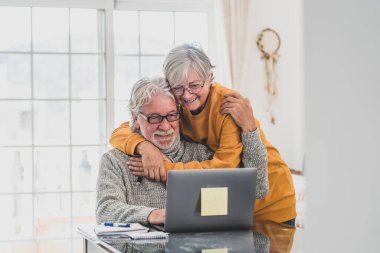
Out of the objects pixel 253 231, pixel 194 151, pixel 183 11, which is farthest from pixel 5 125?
pixel 253 231

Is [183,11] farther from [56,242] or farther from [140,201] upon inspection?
[140,201]

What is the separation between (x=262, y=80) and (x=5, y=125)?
2032 millimetres

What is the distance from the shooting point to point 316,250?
286 mm

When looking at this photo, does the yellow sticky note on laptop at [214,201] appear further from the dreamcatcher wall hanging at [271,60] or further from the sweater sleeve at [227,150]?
the dreamcatcher wall hanging at [271,60]

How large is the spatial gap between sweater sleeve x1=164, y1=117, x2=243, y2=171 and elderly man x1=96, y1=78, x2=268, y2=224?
4cm

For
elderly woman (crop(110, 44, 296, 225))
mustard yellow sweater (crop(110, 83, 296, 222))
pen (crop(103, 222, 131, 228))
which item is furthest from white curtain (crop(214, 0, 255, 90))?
pen (crop(103, 222, 131, 228))

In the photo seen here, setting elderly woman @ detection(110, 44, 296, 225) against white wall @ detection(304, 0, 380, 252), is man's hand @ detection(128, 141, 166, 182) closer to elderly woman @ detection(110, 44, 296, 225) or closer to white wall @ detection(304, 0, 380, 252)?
elderly woman @ detection(110, 44, 296, 225)

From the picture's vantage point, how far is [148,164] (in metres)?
2.46

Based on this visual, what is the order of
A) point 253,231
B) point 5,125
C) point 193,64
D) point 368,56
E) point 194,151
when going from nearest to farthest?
point 368,56, point 253,231, point 193,64, point 194,151, point 5,125

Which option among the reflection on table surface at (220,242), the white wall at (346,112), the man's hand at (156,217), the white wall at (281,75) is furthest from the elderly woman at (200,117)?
the white wall at (281,75)

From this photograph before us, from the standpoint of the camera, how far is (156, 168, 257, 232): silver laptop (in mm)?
2170

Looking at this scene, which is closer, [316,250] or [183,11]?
[316,250]

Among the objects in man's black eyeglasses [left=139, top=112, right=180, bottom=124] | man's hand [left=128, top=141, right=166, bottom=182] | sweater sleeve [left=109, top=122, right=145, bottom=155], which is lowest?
man's hand [left=128, top=141, right=166, bottom=182]

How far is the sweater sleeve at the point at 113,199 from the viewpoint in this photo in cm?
234
